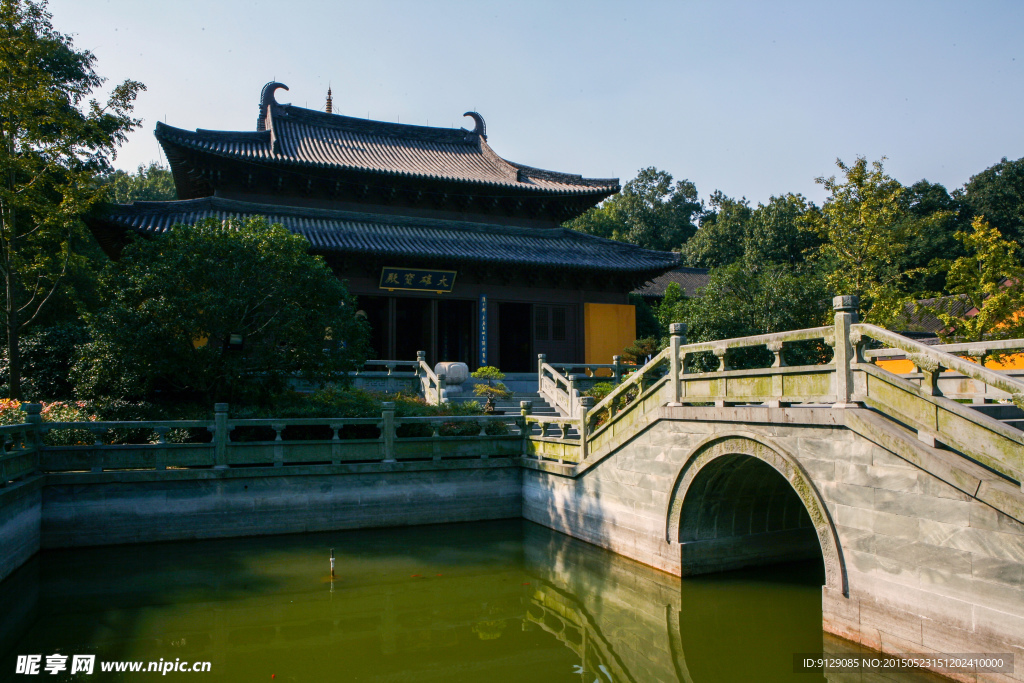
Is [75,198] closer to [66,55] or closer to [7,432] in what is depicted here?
[7,432]

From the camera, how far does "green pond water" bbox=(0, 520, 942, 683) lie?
6570 millimetres

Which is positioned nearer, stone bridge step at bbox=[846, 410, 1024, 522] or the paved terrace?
stone bridge step at bbox=[846, 410, 1024, 522]

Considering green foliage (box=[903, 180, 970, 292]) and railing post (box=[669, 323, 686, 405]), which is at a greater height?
green foliage (box=[903, 180, 970, 292])

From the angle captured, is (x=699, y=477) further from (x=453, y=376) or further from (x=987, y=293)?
(x=987, y=293)

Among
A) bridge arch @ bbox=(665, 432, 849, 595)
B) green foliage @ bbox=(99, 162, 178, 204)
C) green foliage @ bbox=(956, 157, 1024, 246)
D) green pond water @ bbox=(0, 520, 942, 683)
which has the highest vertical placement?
green foliage @ bbox=(99, 162, 178, 204)

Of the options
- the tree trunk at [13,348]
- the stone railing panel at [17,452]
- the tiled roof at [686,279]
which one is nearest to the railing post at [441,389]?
the stone railing panel at [17,452]

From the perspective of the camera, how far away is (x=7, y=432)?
9023mm

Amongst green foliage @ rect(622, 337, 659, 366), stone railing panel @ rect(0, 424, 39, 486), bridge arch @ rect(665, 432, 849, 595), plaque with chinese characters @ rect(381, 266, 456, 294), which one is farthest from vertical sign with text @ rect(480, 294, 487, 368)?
stone railing panel @ rect(0, 424, 39, 486)

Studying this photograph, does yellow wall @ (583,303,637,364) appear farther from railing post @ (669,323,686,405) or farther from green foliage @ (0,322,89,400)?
green foliage @ (0,322,89,400)

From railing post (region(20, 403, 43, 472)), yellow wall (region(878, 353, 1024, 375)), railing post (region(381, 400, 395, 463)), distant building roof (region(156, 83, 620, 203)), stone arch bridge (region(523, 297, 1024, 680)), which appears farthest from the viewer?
distant building roof (region(156, 83, 620, 203))

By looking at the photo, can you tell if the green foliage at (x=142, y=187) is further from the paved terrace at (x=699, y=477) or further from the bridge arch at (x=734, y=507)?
the bridge arch at (x=734, y=507)

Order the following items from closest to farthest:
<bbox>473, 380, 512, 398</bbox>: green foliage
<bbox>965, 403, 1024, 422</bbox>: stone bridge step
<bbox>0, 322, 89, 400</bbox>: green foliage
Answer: <bbox>965, 403, 1024, 422</bbox>: stone bridge step → <bbox>0, 322, 89, 400</bbox>: green foliage → <bbox>473, 380, 512, 398</bbox>: green foliage

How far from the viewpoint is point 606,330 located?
69.4 ft

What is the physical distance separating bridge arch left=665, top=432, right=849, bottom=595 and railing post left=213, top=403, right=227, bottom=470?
23.3 feet
